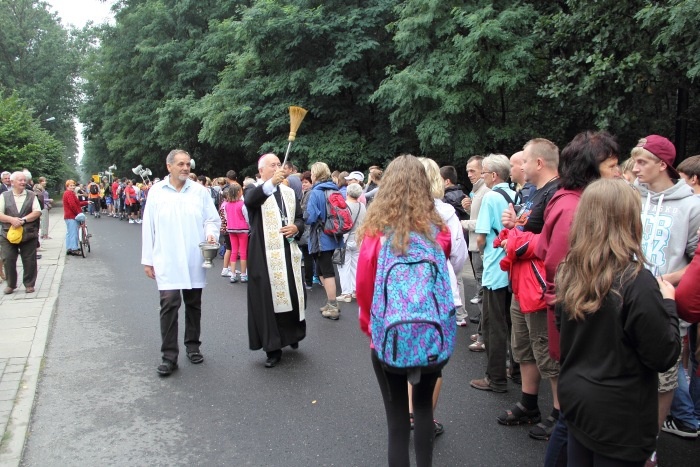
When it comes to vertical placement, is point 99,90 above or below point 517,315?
above

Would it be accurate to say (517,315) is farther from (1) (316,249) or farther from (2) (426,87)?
(2) (426,87)

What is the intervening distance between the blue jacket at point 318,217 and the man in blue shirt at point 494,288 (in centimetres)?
322

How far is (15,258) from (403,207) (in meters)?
8.31

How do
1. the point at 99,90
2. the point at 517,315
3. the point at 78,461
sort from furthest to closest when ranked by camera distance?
the point at 99,90, the point at 517,315, the point at 78,461

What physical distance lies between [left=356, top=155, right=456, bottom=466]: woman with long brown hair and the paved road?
72 centimetres

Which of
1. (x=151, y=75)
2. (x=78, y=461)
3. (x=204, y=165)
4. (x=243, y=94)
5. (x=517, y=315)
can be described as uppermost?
(x=151, y=75)

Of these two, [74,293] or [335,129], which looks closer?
[74,293]

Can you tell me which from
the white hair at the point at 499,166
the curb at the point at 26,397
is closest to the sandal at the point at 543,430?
the white hair at the point at 499,166

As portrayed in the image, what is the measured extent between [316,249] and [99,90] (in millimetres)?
33722

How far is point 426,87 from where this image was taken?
12.5 meters

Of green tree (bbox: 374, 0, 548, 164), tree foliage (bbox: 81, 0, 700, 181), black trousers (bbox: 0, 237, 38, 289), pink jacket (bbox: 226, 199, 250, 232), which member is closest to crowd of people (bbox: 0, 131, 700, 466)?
pink jacket (bbox: 226, 199, 250, 232)

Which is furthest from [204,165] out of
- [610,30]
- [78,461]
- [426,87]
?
[78,461]

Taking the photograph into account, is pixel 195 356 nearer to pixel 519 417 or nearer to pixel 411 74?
pixel 519 417

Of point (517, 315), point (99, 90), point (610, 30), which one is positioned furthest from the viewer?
point (99, 90)
